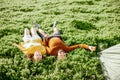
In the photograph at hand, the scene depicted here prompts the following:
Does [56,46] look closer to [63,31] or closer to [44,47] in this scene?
[44,47]

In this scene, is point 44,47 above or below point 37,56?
above

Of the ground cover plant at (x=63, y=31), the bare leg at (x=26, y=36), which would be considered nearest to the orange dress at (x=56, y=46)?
the ground cover plant at (x=63, y=31)

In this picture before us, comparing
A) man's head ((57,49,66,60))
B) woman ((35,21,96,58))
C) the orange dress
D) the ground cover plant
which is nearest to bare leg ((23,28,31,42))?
the ground cover plant

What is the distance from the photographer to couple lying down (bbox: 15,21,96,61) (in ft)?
25.1

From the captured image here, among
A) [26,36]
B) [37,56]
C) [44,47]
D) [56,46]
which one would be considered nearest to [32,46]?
[44,47]

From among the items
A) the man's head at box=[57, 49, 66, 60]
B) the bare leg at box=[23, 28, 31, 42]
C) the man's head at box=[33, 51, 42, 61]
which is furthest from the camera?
the bare leg at box=[23, 28, 31, 42]

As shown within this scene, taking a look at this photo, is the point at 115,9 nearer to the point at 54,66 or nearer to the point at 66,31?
the point at 66,31

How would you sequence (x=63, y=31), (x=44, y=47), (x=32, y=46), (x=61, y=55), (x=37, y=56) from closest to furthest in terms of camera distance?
(x=37, y=56)
(x=61, y=55)
(x=32, y=46)
(x=44, y=47)
(x=63, y=31)

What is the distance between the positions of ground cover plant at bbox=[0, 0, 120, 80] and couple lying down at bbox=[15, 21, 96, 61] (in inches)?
8.2

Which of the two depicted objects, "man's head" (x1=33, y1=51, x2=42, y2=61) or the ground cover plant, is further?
"man's head" (x1=33, y1=51, x2=42, y2=61)

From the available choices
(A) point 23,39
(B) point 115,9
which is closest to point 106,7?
(B) point 115,9

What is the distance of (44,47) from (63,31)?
6.58ft

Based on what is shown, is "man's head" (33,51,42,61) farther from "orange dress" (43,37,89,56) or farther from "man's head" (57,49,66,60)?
"man's head" (57,49,66,60)

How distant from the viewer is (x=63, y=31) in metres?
9.81
